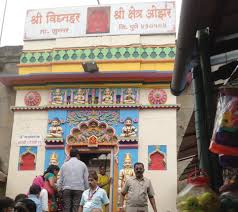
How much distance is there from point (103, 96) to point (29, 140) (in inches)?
88.6

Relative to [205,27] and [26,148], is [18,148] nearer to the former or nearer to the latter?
[26,148]

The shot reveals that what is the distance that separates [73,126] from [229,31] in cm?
855

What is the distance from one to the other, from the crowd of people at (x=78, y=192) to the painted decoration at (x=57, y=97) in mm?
3592

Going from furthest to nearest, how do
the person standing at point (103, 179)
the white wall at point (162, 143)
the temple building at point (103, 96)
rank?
the temple building at point (103, 96), the white wall at point (162, 143), the person standing at point (103, 179)

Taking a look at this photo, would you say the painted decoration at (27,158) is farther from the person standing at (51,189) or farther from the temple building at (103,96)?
the person standing at (51,189)

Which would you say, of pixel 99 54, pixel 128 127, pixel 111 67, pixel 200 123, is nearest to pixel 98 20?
pixel 99 54

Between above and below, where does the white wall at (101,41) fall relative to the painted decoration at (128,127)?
above

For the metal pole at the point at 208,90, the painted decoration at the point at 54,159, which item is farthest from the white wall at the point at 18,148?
the metal pole at the point at 208,90

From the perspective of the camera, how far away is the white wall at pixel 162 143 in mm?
10148

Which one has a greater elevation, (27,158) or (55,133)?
(55,133)

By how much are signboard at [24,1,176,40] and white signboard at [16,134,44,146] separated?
285 centimetres

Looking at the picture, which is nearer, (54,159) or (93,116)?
(54,159)

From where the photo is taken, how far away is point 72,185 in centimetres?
724

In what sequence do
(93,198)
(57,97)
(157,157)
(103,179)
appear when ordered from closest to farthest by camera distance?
(93,198)
(103,179)
(157,157)
(57,97)
